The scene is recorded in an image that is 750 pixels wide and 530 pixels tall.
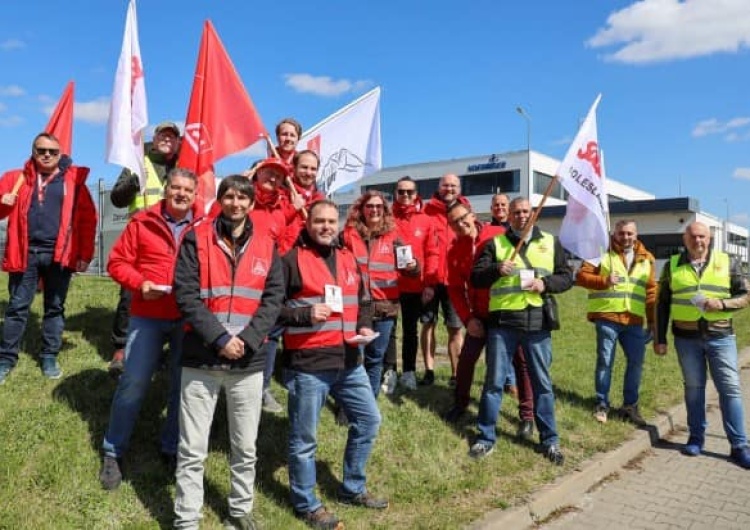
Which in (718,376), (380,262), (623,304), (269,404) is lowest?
(269,404)

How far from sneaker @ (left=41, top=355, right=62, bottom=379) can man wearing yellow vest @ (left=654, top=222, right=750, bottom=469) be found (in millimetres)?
6012

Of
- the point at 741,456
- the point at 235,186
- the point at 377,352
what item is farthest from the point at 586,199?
the point at 235,186

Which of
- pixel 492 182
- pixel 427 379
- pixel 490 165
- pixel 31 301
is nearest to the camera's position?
pixel 31 301

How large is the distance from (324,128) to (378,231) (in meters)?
2.14

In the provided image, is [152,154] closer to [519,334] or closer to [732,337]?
[519,334]

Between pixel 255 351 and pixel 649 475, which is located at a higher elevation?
pixel 255 351

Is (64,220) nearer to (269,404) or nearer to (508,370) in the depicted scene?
(269,404)

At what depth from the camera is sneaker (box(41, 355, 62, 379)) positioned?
557 centimetres

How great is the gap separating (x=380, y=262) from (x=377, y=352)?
83 cm

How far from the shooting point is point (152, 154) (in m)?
6.03

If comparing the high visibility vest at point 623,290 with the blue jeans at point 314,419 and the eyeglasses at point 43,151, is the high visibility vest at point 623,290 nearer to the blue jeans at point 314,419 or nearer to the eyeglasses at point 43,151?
the blue jeans at point 314,419

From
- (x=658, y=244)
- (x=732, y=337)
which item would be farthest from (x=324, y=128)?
(x=658, y=244)

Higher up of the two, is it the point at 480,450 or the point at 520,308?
the point at 520,308

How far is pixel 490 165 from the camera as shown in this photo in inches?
2180
